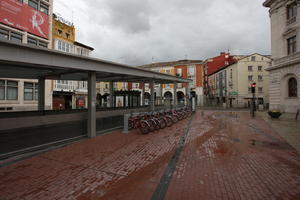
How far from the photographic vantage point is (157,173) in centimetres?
378

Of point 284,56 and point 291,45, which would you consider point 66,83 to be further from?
point 291,45

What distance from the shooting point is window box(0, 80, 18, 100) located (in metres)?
15.4

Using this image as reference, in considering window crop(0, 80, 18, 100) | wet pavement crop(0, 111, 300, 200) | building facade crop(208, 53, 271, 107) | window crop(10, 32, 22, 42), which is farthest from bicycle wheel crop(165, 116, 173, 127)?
building facade crop(208, 53, 271, 107)

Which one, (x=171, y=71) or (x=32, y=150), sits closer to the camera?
(x=32, y=150)

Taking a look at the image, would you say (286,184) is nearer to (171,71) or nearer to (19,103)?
(19,103)

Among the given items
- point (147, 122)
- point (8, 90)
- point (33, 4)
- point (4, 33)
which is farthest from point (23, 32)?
point (147, 122)

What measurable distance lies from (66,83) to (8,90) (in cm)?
893

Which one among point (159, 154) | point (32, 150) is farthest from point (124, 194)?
point (32, 150)

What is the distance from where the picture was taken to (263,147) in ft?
19.1

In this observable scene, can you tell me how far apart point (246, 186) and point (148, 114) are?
743cm

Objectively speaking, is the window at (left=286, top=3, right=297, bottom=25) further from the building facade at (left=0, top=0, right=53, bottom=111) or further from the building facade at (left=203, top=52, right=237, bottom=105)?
the building facade at (left=0, top=0, right=53, bottom=111)

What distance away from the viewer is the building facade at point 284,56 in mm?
16094

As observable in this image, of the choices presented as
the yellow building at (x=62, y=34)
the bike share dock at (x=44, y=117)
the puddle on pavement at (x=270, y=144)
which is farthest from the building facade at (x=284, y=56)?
the yellow building at (x=62, y=34)

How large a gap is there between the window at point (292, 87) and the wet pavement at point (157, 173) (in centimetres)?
1585
